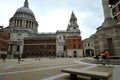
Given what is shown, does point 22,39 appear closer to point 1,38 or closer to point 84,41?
point 1,38

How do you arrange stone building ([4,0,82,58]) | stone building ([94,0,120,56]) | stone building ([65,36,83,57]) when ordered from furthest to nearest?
stone building ([4,0,82,58]), stone building ([65,36,83,57]), stone building ([94,0,120,56])

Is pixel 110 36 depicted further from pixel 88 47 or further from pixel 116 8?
pixel 88 47

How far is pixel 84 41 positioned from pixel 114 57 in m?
55.2

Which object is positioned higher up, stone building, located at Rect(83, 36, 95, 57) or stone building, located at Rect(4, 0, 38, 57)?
stone building, located at Rect(4, 0, 38, 57)

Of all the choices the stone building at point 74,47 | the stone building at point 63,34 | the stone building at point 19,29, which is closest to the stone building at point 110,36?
the stone building at point 74,47

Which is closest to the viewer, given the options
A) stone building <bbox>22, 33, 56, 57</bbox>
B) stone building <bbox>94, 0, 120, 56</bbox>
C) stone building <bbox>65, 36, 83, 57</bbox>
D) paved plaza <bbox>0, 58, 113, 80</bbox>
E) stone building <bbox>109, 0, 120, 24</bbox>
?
paved plaza <bbox>0, 58, 113, 80</bbox>

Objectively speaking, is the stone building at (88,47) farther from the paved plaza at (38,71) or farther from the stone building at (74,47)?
the paved plaza at (38,71)

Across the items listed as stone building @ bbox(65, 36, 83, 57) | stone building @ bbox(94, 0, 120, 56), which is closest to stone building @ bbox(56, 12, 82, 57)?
stone building @ bbox(65, 36, 83, 57)

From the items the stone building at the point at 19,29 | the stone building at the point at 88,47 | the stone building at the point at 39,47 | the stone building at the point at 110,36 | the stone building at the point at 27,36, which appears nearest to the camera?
the stone building at the point at 110,36

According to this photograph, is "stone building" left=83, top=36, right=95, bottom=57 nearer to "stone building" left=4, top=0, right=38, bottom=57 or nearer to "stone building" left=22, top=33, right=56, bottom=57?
"stone building" left=22, top=33, right=56, bottom=57

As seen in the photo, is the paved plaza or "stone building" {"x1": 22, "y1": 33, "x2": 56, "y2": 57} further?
"stone building" {"x1": 22, "y1": 33, "x2": 56, "y2": 57}

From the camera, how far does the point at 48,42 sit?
65.6 meters

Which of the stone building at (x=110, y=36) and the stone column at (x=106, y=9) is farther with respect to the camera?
the stone column at (x=106, y=9)

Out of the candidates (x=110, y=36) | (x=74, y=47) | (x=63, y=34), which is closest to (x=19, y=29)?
(x=63, y=34)
